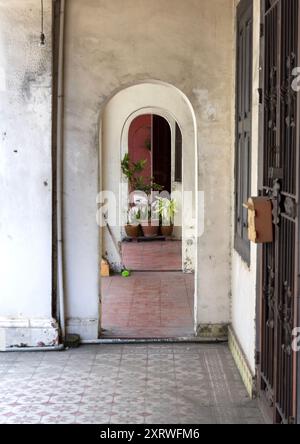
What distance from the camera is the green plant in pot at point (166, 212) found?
14122mm

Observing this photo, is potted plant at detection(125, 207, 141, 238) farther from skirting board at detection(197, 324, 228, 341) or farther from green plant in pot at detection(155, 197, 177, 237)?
skirting board at detection(197, 324, 228, 341)

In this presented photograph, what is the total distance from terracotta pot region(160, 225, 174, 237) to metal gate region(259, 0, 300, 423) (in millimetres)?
9829

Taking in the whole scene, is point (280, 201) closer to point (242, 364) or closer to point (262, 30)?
point (262, 30)

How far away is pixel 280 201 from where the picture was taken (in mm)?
4559

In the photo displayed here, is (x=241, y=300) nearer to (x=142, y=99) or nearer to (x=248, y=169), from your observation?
(x=248, y=169)

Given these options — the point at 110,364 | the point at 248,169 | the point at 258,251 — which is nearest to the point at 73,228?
the point at 110,364

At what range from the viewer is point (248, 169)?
20.6 ft

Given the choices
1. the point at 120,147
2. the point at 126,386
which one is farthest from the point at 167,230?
the point at 126,386

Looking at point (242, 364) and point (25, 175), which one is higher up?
point (25, 175)

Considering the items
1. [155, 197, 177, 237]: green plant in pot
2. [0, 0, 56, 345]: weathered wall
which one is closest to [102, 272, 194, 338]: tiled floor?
[0, 0, 56, 345]: weathered wall

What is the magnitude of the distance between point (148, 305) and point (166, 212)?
5.48m

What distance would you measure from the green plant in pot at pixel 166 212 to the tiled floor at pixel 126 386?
707 cm

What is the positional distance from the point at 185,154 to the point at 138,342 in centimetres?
450

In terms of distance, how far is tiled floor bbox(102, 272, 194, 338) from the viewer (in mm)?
7680
